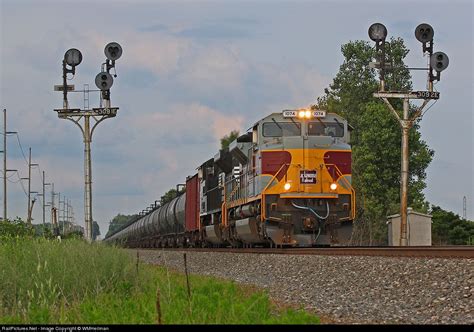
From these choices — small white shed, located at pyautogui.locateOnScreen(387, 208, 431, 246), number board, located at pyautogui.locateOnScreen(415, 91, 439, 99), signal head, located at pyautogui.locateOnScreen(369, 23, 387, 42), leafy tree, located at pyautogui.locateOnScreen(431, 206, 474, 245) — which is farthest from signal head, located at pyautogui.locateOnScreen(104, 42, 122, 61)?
leafy tree, located at pyautogui.locateOnScreen(431, 206, 474, 245)

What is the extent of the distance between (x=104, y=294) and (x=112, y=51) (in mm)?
Answer: 17419

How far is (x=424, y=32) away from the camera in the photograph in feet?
90.6

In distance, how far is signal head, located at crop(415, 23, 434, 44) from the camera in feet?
90.6

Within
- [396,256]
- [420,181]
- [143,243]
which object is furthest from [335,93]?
[396,256]

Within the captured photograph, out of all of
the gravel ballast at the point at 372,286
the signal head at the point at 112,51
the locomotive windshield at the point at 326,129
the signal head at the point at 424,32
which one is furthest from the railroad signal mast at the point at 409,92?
the gravel ballast at the point at 372,286

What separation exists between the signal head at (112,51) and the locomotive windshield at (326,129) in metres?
8.64

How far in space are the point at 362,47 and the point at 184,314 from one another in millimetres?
43805

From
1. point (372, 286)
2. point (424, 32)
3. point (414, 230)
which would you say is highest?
point (424, 32)

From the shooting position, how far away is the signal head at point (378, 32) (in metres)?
28.4

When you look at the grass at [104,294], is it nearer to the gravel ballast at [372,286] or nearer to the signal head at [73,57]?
the gravel ballast at [372,286]

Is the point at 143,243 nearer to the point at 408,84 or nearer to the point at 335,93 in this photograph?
the point at 335,93

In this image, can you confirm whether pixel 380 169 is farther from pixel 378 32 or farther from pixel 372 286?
pixel 372 286

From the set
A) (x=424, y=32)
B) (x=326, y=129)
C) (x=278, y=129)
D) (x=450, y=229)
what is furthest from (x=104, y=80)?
(x=450, y=229)

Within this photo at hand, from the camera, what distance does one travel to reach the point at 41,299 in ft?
34.5
